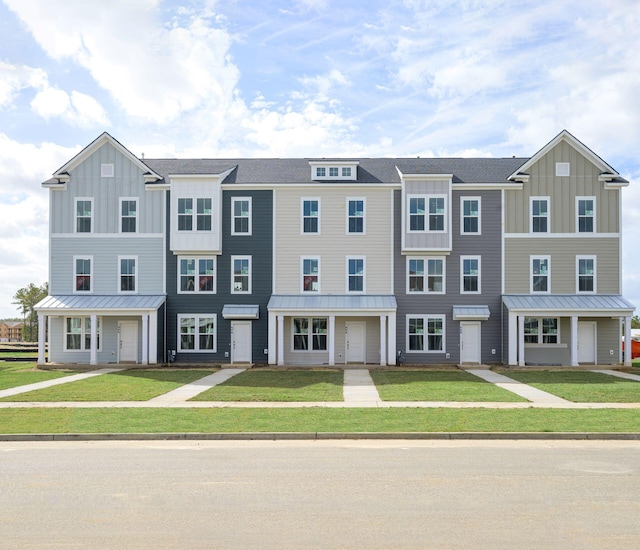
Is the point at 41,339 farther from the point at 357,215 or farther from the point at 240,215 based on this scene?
the point at 357,215

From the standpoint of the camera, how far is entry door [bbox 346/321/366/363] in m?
32.4

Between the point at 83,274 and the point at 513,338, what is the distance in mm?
21517

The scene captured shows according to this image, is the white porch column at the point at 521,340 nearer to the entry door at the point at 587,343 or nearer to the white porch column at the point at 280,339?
the entry door at the point at 587,343

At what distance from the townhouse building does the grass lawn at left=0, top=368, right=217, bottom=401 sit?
167 inches

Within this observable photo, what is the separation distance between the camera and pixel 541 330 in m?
32.3

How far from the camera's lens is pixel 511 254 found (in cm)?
3228

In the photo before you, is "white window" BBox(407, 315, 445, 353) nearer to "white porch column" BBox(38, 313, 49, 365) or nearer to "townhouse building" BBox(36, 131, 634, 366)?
"townhouse building" BBox(36, 131, 634, 366)

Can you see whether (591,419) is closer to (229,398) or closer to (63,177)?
(229,398)

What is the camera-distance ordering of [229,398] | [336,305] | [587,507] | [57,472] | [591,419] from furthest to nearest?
[336,305] < [229,398] < [591,419] < [57,472] < [587,507]

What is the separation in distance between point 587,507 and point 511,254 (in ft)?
82.6

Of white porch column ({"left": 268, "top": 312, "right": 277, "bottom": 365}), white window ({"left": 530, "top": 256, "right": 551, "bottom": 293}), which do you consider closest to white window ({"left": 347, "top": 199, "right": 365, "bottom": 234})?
white porch column ({"left": 268, "top": 312, "right": 277, "bottom": 365})

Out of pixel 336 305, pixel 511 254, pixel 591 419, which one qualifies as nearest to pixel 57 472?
pixel 591 419

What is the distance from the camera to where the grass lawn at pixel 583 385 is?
19438mm

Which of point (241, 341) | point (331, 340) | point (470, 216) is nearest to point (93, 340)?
point (241, 341)
